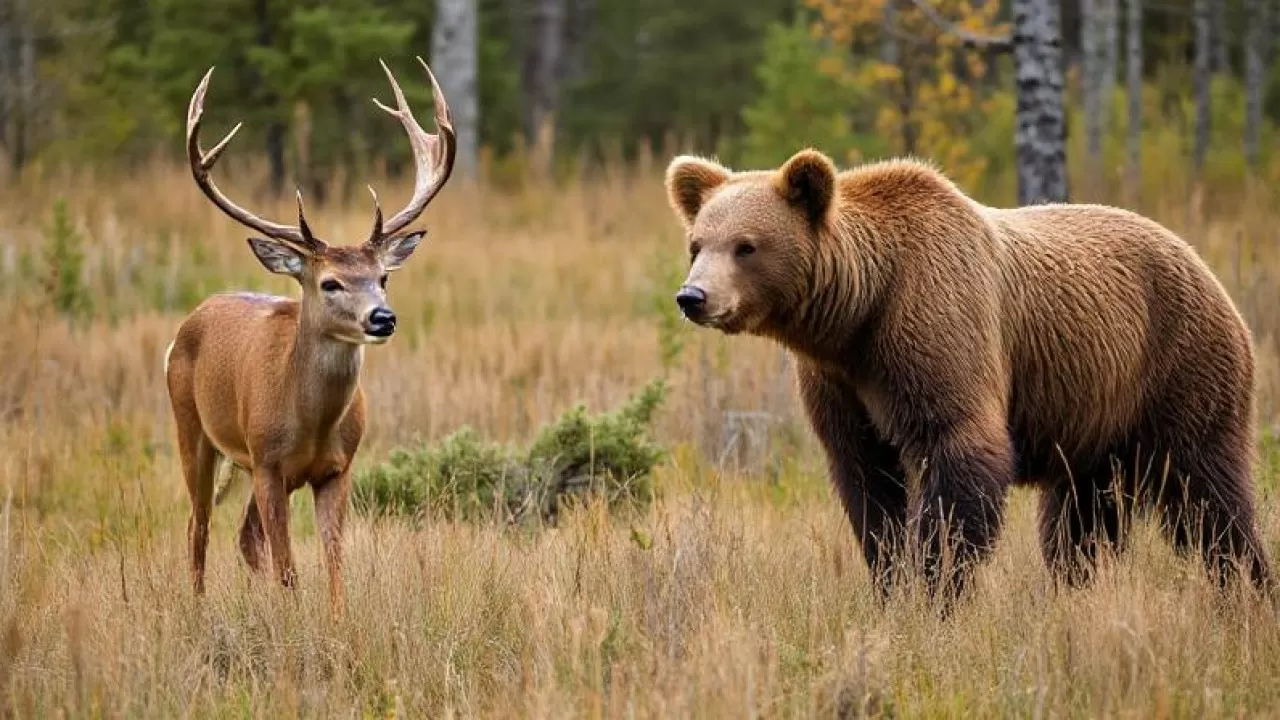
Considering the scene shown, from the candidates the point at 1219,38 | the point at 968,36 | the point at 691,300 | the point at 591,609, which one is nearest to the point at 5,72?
the point at 968,36

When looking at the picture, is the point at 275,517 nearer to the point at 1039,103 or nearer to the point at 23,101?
the point at 1039,103

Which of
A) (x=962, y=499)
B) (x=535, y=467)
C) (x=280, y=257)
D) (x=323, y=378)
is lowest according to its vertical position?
(x=535, y=467)

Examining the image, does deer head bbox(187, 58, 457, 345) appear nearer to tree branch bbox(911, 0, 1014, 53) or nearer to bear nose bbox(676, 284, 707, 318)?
bear nose bbox(676, 284, 707, 318)

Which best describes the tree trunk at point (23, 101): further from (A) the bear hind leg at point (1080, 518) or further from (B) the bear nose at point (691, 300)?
(A) the bear hind leg at point (1080, 518)

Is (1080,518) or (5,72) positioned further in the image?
(5,72)

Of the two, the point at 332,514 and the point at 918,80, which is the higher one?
the point at 918,80

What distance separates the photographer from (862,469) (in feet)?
20.4

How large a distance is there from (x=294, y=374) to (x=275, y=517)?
0.56 m

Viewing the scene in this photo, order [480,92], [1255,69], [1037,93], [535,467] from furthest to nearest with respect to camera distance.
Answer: [480,92]
[1255,69]
[1037,93]
[535,467]

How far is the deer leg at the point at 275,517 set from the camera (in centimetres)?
637

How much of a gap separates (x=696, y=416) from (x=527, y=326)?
11.3 feet

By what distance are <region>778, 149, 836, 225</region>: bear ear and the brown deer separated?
150 cm

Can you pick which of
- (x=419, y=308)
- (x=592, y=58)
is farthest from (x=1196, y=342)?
(x=592, y=58)

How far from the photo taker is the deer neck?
655cm
